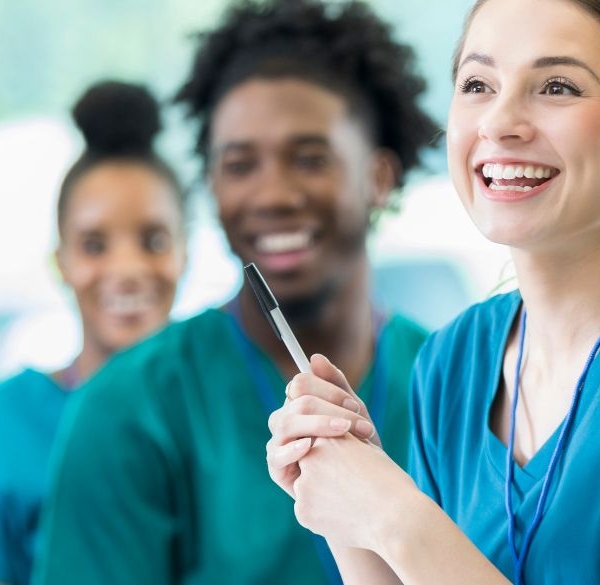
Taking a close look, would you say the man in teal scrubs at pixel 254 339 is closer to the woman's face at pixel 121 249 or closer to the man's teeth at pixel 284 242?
the man's teeth at pixel 284 242

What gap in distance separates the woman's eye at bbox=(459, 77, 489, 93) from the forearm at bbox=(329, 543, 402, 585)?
38 centimetres

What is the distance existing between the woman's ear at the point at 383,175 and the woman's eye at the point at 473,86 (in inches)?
26.8

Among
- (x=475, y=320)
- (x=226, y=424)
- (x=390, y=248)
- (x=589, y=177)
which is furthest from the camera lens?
(x=390, y=248)

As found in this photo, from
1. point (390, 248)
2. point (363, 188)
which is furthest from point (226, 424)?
point (390, 248)

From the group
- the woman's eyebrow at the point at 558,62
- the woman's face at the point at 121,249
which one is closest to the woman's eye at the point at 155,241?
the woman's face at the point at 121,249

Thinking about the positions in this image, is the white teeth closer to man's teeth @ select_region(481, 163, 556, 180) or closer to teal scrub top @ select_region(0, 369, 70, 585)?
man's teeth @ select_region(481, 163, 556, 180)

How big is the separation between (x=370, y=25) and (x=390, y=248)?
4.58ft

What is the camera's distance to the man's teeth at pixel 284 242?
1.58m

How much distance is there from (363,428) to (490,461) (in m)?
0.11

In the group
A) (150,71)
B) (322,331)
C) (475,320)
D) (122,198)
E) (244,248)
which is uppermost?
(150,71)

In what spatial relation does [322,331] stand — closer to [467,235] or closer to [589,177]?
[589,177]

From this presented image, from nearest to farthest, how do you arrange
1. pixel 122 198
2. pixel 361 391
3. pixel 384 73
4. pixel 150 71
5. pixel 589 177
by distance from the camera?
pixel 589 177 → pixel 361 391 → pixel 384 73 → pixel 122 198 → pixel 150 71

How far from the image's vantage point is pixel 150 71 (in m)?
3.33

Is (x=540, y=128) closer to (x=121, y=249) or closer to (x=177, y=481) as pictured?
(x=177, y=481)
